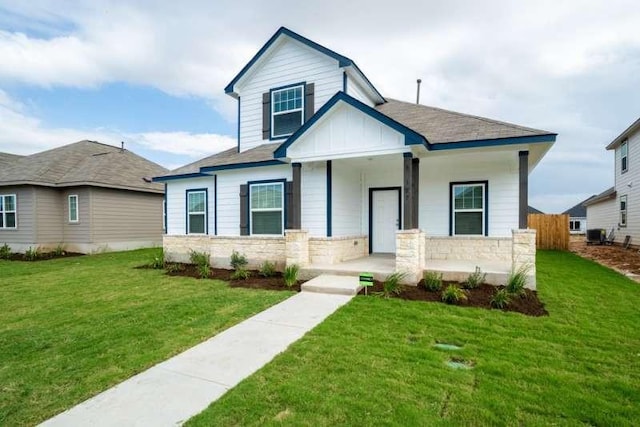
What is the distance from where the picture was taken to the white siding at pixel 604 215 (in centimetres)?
1978

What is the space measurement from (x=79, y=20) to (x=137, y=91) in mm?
8451

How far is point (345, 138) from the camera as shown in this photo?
7.86 metres

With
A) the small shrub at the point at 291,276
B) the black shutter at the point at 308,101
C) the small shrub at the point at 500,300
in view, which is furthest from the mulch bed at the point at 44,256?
the small shrub at the point at 500,300

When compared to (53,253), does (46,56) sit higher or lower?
higher

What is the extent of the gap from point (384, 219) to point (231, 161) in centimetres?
520

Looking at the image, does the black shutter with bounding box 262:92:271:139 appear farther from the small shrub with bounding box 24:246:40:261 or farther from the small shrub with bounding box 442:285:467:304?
the small shrub with bounding box 24:246:40:261

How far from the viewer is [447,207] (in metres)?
9.07

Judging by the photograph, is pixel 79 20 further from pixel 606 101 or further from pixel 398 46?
pixel 606 101

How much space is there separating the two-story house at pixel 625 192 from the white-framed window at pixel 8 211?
97.5 ft

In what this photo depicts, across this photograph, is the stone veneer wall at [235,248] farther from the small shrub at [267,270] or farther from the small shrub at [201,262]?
the small shrub at [267,270]

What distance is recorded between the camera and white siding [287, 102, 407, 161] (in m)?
7.40

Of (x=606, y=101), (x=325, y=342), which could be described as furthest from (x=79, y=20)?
(x=606, y=101)

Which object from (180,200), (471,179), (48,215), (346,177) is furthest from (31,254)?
(471,179)

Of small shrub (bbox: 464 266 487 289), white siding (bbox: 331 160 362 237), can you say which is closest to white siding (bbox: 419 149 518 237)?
white siding (bbox: 331 160 362 237)
